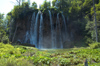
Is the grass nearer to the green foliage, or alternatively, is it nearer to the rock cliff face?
the rock cliff face

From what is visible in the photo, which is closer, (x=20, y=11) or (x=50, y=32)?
(x=50, y=32)

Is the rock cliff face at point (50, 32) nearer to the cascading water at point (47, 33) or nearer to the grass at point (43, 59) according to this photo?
the cascading water at point (47, 33)

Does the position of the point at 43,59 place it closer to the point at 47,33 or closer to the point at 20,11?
the point at 47,33

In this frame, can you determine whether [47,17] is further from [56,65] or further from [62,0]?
[56,65]

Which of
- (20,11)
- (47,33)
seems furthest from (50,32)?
(20,11)

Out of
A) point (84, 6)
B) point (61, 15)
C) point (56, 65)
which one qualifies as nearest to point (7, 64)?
point (56, 65)

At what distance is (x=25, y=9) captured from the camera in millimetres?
33438

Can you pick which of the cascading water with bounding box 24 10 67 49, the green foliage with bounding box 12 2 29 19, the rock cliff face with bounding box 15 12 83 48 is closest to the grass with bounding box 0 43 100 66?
the cascading water with bounding box 24 10 67 49

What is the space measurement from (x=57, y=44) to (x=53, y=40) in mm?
1946

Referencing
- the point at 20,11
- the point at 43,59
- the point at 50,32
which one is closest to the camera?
the point at 43,59

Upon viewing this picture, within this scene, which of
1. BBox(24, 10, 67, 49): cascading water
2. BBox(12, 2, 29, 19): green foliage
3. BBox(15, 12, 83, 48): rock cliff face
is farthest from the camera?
BBox(12, 2, 29, 19): green foliage

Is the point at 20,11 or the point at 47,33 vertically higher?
the point at 20,11

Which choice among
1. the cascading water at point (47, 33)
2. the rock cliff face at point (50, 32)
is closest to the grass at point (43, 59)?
the cascading water at point (47, 33)

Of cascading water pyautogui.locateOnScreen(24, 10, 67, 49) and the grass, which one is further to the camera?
cascading water pyautogui.locateOnScreen(24, 10, 67, 49)
